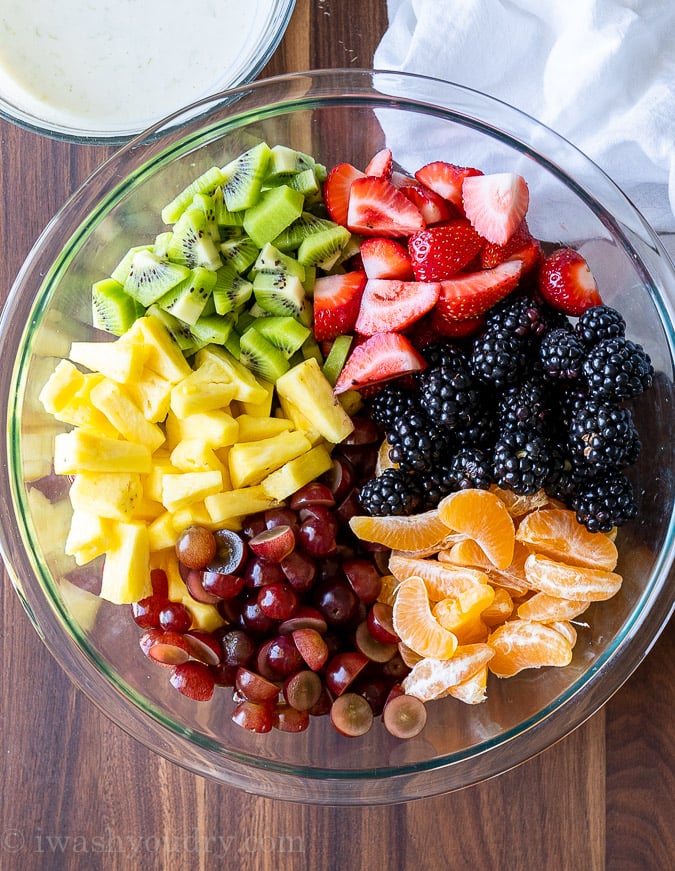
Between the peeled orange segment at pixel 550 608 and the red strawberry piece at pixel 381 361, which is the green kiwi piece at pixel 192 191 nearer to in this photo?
the red strawberry piece at pixel 381 361

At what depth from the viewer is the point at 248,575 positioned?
137 centimetres

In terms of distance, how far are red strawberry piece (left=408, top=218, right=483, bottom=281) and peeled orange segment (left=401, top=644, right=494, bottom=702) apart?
638 millimetres

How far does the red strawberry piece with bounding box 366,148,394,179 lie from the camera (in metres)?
1.41

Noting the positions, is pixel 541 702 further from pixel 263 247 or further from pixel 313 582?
pixel 263 247

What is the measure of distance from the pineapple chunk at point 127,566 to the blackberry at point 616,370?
80 centimetres

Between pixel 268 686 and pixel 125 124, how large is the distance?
3.81 feet

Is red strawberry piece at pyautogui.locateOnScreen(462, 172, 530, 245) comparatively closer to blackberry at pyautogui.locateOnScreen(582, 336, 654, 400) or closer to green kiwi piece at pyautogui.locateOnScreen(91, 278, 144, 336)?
blackberry at pyautogui.locateOnScreen(582, 336, 654, 400)

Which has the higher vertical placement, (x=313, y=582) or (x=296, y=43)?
(x=296, y=43)

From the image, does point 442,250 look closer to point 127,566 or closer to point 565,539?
point 565,539

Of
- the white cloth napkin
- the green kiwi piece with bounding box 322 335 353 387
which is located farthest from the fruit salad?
the white cloth napkin

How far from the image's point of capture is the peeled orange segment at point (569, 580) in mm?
1315

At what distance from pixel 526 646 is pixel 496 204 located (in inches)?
29.4

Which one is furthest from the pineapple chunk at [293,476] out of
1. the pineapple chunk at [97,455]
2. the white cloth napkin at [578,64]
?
the white cloth napkin at [578,64]

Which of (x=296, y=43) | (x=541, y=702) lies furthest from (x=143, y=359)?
(x=541, y=702)
